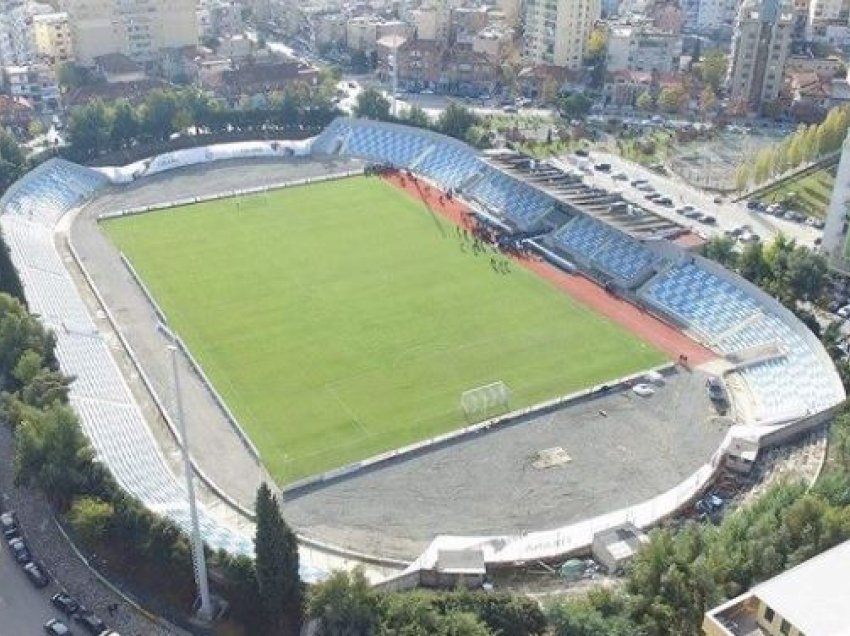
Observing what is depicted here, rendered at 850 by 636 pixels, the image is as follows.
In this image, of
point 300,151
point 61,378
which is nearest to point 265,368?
point 61,378

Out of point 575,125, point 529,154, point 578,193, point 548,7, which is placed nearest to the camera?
point 578,193

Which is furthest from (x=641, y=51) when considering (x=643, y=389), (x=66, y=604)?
(x=66, y=604)

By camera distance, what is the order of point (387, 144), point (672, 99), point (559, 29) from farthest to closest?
point (559, 29)
point (672, 99)
point (387, 144)

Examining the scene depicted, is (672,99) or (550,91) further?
(550,91)

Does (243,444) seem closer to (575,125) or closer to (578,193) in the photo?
(578,193)

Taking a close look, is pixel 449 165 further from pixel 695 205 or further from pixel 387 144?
pixel 695 205

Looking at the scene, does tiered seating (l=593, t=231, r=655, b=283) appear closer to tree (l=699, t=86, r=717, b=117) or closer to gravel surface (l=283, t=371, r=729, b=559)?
gravel surface (l=283, t=371, r=729, b=559)

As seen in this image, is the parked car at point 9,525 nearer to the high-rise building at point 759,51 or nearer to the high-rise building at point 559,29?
the high-rise building at point 759,51
